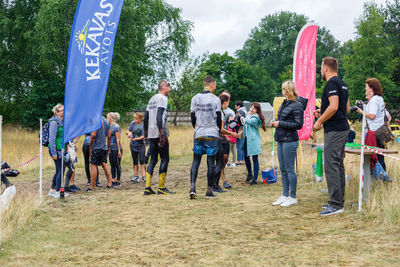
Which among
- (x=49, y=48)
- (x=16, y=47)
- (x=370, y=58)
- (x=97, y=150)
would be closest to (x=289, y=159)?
(x=97, y=150)

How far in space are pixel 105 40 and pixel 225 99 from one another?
9.15 ft

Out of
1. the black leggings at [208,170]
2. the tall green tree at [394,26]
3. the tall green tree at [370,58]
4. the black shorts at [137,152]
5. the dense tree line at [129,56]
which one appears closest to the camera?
the black leggings at [208,170]

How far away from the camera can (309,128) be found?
999 cm

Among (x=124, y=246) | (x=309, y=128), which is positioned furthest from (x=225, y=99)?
(x=124, y=246)

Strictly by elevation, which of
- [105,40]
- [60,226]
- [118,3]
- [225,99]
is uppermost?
[118,3]

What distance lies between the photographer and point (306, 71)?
10031 mm

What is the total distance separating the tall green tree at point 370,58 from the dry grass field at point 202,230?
2952cm

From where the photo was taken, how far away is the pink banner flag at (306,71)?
9930 millimetres

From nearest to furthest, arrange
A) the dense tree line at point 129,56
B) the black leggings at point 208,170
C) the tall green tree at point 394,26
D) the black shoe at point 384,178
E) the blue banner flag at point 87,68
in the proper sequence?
the blue banner flag at point 87,68 → the black leggings at point 208,170 → the black shoe at point 384,178 → the dense tree line at point 129,56 → the tall green tree at point 394,26

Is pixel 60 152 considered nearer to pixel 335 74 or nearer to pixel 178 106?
pixel 335 74

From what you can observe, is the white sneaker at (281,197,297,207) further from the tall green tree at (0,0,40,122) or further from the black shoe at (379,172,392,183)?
the tall green tree at (0,0,40,122)

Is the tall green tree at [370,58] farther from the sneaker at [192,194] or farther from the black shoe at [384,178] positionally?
the sneaker at [192,194]

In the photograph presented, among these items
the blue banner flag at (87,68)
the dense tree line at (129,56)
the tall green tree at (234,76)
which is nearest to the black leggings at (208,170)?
the blue banner flag at (87,68)

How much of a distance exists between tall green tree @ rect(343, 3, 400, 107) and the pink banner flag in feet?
87.5
